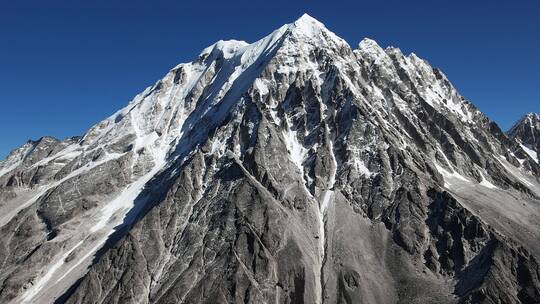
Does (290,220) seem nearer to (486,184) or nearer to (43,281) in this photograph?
(43,281)

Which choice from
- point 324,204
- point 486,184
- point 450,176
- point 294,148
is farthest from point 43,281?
point 486,184

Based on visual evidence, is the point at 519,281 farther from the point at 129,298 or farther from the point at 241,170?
the point at 129,298

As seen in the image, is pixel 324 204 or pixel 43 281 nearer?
pixel 43 281

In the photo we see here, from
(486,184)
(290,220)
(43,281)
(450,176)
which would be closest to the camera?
(290,220)

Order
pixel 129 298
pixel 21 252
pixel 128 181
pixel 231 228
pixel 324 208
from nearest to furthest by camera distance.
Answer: pixel 129 298 < pixel 231 228 < pixel 324 208 < pixel 21 252 < pixel 128 181

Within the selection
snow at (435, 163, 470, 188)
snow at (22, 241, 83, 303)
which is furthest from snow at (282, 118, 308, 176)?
snow at (22, 241, 83, 303)

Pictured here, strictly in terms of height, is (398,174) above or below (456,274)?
above

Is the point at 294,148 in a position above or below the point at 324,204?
above

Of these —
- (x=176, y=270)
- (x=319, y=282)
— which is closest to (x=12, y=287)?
(x=176, y=270)

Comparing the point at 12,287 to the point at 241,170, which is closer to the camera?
the point at 12,287

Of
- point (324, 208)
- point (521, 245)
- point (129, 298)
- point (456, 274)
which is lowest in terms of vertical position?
point (129, 298)
